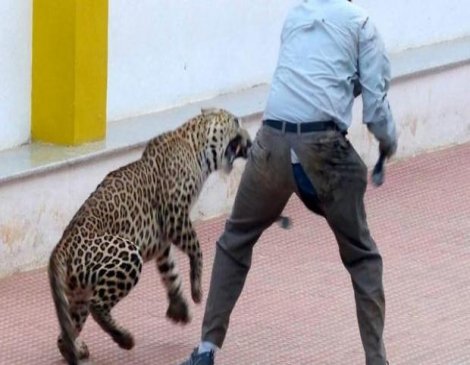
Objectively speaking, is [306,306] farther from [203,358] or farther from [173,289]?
[203,358]

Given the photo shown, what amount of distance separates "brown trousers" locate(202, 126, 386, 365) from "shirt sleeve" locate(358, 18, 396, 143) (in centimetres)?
20

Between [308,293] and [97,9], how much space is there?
2.09 meters

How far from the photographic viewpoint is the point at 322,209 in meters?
6.41

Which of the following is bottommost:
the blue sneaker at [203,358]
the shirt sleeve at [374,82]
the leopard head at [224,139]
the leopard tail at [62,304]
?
the blue sneaker at [203,358]

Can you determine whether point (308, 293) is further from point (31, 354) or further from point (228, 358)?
point (31, 354)

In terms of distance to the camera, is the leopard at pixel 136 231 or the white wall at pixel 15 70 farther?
the white wall at pixel 15 70

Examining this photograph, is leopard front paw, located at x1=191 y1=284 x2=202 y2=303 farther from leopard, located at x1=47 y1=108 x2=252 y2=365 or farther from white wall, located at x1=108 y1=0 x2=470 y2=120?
white wall, located at x1=108 y1=0 x2=470 y2=120

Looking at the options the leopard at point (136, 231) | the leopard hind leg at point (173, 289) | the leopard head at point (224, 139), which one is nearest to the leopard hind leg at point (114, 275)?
the leopard at point (136, 231)

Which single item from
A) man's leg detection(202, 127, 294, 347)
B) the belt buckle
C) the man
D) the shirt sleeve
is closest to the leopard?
man's leg detection(202, 127, 294, 347)

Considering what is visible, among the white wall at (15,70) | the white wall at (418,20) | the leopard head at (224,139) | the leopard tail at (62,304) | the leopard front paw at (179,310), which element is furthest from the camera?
the white wall at (418,20)

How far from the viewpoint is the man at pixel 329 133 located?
20.3 ft

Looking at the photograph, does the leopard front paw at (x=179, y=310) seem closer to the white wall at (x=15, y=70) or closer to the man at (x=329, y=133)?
the man at (x=329, y=133)

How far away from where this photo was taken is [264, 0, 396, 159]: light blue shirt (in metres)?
6.16

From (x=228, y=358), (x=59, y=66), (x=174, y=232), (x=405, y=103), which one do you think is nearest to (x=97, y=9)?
(x=59, y=66)
